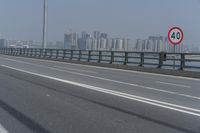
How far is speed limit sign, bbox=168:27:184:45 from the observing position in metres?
27.9

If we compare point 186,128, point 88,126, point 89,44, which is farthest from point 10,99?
point 89,44

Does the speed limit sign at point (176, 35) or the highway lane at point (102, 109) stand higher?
the speed limit sign at point (176, 35)

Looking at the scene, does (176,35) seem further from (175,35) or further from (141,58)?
(141,58)

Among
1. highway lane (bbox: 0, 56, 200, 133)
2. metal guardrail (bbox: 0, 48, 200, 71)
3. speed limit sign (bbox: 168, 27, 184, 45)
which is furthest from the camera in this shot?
speed limit sign (bbox: 168, 27, 184, 45)

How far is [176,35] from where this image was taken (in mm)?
28031

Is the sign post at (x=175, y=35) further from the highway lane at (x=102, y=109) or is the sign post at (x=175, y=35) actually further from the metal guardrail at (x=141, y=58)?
the highway lane at (x=102, y=109)

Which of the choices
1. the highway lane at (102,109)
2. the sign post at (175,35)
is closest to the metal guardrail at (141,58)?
the sign post at (175,35)

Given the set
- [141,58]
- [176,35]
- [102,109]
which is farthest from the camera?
[141,58]

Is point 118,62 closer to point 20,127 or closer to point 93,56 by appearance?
point 93,56

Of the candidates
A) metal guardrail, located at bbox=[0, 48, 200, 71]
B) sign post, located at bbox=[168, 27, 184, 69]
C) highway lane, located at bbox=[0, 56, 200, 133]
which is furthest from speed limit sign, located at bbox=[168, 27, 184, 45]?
highway lane, located at bbox=[0, 56, 200, 133]

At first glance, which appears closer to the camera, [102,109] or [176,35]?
[102,109]

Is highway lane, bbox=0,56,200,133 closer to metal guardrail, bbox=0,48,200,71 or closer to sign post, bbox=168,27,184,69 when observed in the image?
metal guardrail, bbox=0,48,200,71

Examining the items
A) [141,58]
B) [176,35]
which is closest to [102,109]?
[176,35]

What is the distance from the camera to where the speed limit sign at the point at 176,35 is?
27.9 meters
